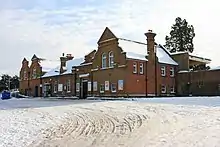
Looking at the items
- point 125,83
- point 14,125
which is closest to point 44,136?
point 14,125

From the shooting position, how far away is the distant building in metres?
46.7

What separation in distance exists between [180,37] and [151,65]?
30433mm

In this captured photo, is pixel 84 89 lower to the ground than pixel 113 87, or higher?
lower

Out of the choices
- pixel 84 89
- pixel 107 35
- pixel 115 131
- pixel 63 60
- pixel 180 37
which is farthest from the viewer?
pixel 180 37

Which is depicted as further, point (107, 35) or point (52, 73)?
point (52, 73)

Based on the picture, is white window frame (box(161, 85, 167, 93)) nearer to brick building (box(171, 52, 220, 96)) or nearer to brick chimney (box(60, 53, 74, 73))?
brick building (box(171, 52, 220, 96))

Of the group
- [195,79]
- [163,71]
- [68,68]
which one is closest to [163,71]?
[163,71]

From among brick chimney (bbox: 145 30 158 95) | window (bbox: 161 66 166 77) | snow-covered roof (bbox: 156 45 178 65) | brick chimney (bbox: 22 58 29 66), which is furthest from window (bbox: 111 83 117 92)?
brick chimney (bbox: 22 58 29 66)

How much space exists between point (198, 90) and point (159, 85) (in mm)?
5442

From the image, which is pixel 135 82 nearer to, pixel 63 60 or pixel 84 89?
pixel 84 89

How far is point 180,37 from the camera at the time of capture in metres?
77.2

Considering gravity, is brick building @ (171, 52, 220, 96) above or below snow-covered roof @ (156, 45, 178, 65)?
below

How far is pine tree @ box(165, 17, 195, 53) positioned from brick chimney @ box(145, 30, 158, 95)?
90.1 ft

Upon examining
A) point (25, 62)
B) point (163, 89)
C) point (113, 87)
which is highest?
point (25, 62)
